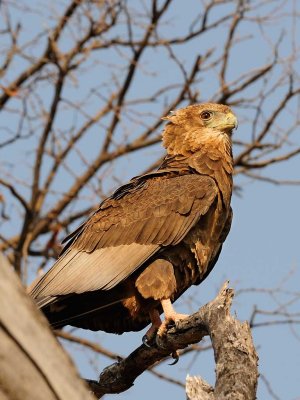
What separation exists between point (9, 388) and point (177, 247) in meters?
3.81

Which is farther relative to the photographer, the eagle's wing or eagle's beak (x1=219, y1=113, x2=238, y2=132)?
eagle's beak (x1=219, y1=113, x2=238, y2=132)

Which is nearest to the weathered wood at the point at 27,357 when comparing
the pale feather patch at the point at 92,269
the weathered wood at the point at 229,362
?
the weathered wood at the point at 229,362

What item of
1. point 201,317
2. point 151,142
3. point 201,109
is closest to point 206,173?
point 201,109

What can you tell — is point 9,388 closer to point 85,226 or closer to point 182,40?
point 85,226

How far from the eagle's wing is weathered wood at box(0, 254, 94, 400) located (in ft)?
11.5

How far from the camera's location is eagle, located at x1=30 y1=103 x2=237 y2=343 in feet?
13.5

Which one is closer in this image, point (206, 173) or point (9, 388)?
point (9, 388)

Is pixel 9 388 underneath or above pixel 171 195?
underneath

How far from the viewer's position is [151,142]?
9594 mm

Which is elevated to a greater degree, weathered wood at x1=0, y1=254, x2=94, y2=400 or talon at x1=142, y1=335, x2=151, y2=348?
talon at x1=142, y1=335, x2=151, y2=348

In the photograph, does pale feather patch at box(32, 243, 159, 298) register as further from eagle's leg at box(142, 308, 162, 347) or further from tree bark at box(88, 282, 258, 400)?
tree bark at box(88, 282, 258, 400)

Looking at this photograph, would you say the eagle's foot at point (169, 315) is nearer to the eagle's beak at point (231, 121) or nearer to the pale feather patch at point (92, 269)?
the pale feather patch at point (92, 269)

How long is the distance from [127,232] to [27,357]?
391cm

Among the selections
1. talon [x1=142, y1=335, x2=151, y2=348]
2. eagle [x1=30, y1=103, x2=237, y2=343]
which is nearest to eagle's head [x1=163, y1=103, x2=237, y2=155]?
eagle [x1=30, y1=103, x2=237, y2=343]
